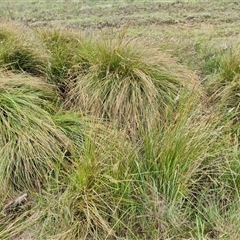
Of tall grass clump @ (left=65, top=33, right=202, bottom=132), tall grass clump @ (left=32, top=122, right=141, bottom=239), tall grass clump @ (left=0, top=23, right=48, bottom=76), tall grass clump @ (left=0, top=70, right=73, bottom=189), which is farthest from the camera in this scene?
tall grass clump @ (left=0, top=23, right=48, bottom=76)

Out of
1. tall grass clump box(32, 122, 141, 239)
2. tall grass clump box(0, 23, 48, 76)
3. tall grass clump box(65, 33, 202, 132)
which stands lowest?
tall grass clump box(32, 122, 141, 239)

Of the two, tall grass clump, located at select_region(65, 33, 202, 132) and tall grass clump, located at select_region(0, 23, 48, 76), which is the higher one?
tall grass clump, located at select_region(0, 23, 48, 76)

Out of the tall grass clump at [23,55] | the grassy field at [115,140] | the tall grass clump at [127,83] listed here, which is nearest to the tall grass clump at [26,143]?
the grassy field at [115,140]

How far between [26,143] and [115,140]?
2.20 feet

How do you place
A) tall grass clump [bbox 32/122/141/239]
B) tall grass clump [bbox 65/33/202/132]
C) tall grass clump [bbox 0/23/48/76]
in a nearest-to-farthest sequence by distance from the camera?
tall grass clump [bbox 32/122/141/239], tall grass clump [bbox 65/33/202/132], tall grass clump [bbox 0/23/48/76]

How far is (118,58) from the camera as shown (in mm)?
3557

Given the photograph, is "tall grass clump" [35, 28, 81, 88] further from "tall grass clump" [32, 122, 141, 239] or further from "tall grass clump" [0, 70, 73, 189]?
"tall grass clump" [32, 122, 141, 239]

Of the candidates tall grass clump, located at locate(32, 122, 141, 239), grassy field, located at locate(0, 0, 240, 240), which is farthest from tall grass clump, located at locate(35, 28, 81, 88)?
tall grass clump, located at locate(32, 122, 141, 239)

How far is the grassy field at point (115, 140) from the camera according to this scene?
2457 millimetres

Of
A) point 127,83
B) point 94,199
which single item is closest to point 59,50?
point 127,83

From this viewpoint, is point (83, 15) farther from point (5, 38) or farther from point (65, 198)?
point (65, 198)

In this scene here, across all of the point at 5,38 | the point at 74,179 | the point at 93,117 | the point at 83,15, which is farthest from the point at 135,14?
the point at 74,179

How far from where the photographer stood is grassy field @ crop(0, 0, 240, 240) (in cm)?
246

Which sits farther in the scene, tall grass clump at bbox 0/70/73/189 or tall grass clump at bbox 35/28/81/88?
tall grass clump at bbox 35/28/81/88
